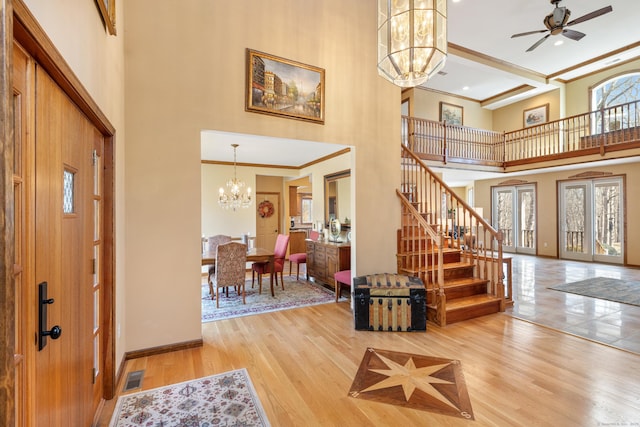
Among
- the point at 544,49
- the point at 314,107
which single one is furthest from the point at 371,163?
the point at 544,49

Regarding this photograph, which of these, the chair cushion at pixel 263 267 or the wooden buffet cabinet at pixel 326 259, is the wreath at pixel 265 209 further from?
the chair cushion at pixel 263 267

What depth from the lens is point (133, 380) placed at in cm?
251

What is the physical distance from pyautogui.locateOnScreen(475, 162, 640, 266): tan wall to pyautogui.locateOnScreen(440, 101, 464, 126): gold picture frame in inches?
101

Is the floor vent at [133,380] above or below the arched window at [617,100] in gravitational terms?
below

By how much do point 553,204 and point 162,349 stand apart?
1068 cm

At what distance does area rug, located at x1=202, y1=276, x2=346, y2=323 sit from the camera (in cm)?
418

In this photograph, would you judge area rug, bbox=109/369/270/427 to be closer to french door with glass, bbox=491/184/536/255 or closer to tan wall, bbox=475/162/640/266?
french door with glass, bbox=491/184/536/255

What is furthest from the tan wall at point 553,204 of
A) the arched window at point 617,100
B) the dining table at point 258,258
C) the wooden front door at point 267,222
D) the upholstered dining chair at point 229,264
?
the upholstered dining chair at point 229,264

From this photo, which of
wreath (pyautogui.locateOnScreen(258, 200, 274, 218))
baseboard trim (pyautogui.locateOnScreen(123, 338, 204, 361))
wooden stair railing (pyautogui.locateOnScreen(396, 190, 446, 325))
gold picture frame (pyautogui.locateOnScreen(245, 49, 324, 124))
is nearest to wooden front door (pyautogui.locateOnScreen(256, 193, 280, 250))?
wreath (pyautogui.locateOnScreen(258, 200, 274, 218))

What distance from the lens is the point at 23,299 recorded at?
3.60 feet

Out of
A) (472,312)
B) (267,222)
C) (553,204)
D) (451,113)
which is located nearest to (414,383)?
(472,312)

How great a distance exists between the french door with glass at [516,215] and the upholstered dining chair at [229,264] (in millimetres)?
8483

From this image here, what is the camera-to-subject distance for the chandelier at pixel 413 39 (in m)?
2.34

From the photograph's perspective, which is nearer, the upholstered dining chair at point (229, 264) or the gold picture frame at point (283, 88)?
Result: the gold picture frame at point (283, 88)
